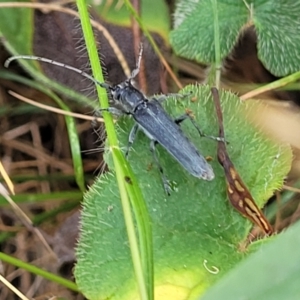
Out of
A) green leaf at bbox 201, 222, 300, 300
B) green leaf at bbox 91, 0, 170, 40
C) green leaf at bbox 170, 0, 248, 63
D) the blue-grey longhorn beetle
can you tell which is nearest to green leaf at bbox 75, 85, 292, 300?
the blue-grey longhorn beetle

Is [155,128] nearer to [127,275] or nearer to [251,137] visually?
[251,137]

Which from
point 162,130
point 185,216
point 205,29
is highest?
point 205,29

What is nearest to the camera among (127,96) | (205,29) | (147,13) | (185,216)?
(185,216)

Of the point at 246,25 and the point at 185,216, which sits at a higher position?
the point at 246,25

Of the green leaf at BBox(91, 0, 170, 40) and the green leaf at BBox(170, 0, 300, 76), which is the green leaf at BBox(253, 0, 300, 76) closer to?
the green leaf at BBox(170, 0, 300, 76)

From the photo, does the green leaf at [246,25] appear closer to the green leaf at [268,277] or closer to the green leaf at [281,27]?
the green leaf at [281,27]

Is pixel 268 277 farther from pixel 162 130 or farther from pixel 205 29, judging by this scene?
pixel 205 29

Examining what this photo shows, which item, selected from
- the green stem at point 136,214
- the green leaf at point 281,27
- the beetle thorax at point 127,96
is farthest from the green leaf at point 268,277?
the green leaf at point 281,27

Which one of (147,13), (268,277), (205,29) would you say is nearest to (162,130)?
(205,29)
